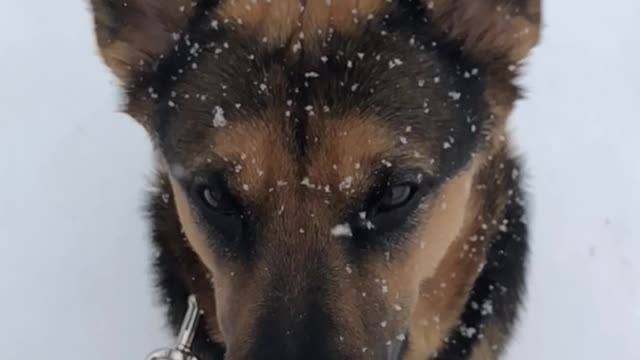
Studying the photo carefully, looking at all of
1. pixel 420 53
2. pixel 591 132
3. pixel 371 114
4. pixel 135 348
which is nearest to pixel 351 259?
pixel 371 114

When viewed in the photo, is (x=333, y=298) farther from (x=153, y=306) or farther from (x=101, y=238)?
(x=101, y=238)

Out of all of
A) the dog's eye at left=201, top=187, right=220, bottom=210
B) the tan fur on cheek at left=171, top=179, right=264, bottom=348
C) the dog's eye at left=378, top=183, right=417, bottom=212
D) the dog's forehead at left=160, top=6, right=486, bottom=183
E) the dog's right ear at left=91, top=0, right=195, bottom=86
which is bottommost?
the tan fur on cheek at left=171, top=179, right=264, bottom=348

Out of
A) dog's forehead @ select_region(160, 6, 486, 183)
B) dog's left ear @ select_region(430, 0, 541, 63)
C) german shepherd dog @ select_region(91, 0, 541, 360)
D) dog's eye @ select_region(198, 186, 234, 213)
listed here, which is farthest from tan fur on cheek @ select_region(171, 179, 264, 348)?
dog's left ear @ select_region(430, 0, 541, 63)

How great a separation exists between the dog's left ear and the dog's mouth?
82cm

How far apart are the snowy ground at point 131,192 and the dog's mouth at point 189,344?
0.91m

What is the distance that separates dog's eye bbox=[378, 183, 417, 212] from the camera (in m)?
2.72

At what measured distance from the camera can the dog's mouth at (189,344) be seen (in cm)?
296

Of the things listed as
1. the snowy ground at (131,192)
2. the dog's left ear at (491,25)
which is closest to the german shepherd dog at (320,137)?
the dog's left ear at (491,25)

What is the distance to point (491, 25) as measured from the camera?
294 cm

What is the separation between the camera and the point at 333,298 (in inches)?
106

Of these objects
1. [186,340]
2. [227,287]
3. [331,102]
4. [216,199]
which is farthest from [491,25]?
[186,340]

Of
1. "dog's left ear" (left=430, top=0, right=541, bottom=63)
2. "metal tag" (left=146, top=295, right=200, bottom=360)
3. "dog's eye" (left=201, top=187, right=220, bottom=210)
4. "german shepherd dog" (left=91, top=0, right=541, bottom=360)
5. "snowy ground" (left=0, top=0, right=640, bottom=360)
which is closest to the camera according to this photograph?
"german shepherd dog" (left=91, top=0, right=541, bottom=360)

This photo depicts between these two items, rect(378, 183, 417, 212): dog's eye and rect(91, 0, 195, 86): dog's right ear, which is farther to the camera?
rect(91, 0, 195, 86): dog's right ear

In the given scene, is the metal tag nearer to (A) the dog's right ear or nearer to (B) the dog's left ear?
(A) the dog's right ear
